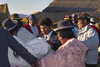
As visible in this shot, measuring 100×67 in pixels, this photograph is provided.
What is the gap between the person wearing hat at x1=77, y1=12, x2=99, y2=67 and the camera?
7.89ft

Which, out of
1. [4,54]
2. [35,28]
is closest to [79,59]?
[4,54]

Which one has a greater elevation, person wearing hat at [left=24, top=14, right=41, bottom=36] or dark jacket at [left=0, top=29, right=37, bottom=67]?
dark jacket at [left=0, top=29, right=37, bottom=67]

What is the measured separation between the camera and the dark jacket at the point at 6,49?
165cm

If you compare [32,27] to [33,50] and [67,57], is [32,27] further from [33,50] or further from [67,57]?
[67,57]

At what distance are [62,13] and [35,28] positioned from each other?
1015 centimetres

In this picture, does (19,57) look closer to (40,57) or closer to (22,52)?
(22,52)

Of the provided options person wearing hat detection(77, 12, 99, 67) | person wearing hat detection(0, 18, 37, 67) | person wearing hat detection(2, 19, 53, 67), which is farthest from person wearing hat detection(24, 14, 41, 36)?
person wearing hat detection(0, 18, 37, 67)

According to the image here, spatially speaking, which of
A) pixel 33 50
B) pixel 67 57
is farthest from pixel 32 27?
pixel 67 57

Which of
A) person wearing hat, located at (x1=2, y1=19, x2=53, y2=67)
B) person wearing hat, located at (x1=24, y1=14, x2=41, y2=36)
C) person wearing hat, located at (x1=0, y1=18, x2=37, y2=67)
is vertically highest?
person wearing hat, located at (x1=0, y1=18, x2=37, y2=67)

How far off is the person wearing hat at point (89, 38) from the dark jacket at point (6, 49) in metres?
0.99

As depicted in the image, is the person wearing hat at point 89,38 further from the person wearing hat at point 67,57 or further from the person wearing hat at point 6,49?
the person wearing hat at point 6,49

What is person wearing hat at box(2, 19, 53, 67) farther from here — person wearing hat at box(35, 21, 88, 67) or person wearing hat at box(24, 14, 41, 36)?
person wearing hat at box(24, 14, 41, 36)

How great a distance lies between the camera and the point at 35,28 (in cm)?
496

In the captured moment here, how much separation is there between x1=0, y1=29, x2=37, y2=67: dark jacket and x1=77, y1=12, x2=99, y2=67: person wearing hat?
99 centimetres
